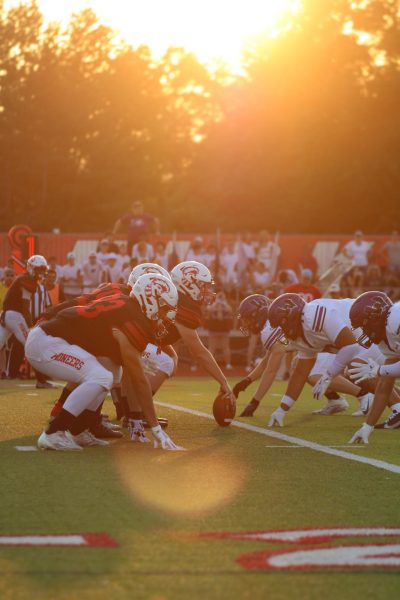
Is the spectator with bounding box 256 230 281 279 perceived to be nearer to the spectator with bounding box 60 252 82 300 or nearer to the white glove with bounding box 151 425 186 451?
the spectator with bounding box 60 252 82 300

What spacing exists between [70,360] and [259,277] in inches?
647

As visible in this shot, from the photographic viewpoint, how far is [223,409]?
11.6 metres

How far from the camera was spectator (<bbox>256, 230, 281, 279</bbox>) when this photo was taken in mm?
26600

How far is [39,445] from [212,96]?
49.6 m

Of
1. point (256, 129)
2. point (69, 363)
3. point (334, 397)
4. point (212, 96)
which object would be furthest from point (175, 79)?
point (69, 363)

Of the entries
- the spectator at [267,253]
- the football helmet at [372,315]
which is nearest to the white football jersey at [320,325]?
the football helmet at [372,315]

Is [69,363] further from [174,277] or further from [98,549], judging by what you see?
[98,549]

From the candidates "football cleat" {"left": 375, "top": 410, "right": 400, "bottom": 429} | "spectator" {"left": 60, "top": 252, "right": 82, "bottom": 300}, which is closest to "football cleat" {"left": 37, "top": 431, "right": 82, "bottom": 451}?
"football cleat" {"left": 375, "top": 410, "right": 400, "bottom": 429}

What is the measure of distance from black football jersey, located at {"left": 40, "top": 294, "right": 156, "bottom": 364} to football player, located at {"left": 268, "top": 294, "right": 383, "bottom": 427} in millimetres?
1913

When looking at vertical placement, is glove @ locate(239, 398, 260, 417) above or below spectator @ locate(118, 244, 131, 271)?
below

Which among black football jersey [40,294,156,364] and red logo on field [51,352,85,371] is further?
red logo on field [51,352,85,371]

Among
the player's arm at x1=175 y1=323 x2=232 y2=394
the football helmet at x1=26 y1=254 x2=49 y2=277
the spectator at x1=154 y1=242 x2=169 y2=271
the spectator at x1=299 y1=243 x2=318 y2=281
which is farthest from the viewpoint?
the spectator at x1=299 y1=243 x2=318 y2=281

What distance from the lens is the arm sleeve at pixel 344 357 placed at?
1152 cm

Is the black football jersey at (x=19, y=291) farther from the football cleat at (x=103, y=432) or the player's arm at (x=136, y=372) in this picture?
the player's arm at (x=136, y=372)
